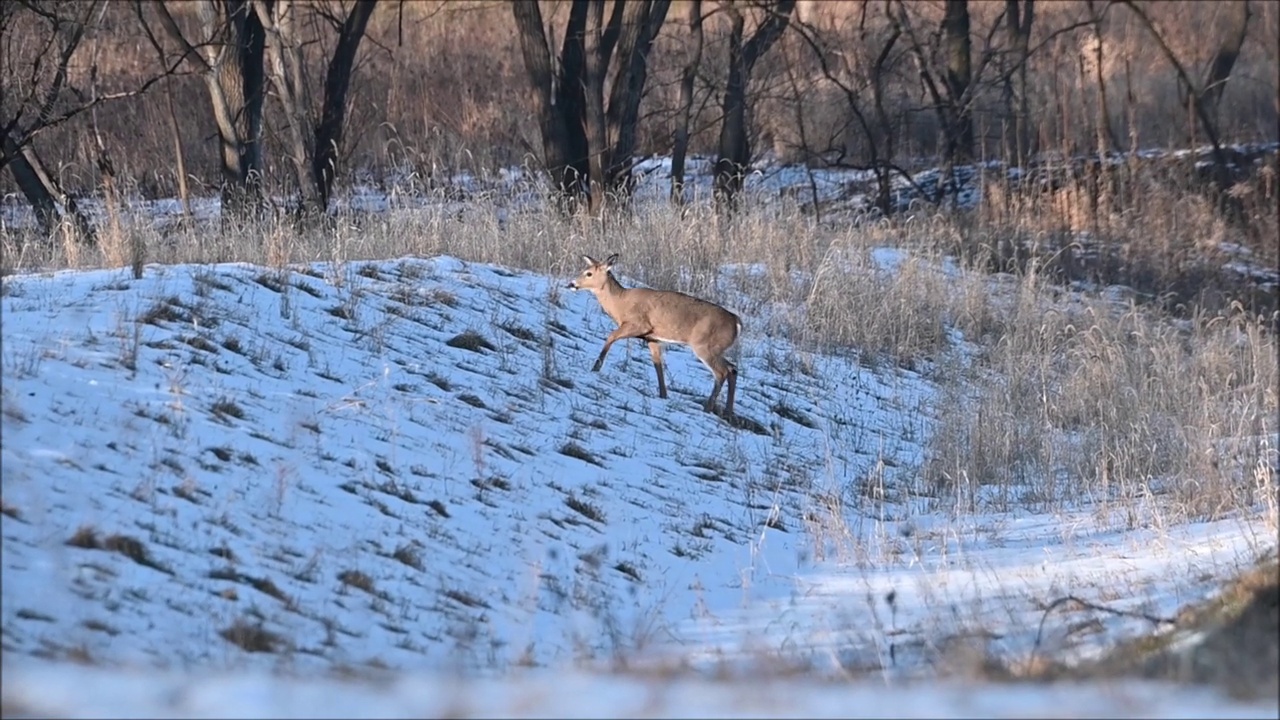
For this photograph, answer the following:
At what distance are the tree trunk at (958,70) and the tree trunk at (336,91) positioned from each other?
8907 mm

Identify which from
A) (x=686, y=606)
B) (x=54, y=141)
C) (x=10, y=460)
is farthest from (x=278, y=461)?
(x=54, y=141)

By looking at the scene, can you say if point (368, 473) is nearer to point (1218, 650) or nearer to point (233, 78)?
point (1218, 650)

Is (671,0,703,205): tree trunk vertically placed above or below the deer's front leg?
above

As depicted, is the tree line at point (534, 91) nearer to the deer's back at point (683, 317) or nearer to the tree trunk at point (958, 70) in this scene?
the tree trunk at point (958, 70)

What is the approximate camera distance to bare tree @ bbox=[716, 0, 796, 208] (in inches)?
756

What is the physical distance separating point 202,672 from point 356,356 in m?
4.88

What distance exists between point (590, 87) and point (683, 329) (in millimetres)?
7729

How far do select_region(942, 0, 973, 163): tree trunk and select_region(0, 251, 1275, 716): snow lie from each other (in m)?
11.6

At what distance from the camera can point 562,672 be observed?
4832mm

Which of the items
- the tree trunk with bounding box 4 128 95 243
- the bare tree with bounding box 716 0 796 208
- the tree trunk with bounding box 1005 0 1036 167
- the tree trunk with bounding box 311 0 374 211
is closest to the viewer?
the tree trunk with bounding box 4 128 95 243

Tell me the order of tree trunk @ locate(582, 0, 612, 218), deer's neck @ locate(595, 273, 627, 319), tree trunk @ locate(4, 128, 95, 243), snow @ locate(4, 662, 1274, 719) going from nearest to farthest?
snow @ locate(4, 662, 1274, 719) → deer's neck @ locate(595, 273, 627, 319) → tree trunk @ locate(4, 128, 95, 243) → tree trunk @ locate(582, 0, 612, 218)

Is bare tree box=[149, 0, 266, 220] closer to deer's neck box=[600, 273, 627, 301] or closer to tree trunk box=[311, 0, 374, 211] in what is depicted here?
tree trunk box=[311, 0, 374, 211]

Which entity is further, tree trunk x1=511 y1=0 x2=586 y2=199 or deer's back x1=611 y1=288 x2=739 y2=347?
tree trunk x1=511 y1=0 x2=586 y2=199

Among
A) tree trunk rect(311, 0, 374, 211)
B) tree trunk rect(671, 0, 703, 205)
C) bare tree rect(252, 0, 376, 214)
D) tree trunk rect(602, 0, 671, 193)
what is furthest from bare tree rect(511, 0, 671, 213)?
bare tree rect(252, 0, 376, 214)
